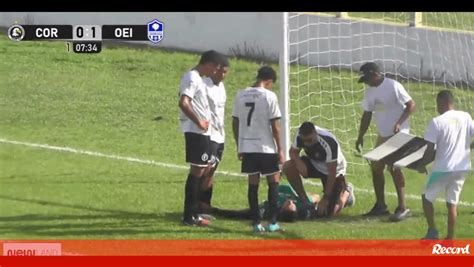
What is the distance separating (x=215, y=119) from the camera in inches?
372

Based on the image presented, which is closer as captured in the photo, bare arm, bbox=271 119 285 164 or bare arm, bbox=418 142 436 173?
bare arm, bbox=418 142 436 173

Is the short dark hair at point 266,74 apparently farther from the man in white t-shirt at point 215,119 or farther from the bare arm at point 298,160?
the bare arm at point 298,160

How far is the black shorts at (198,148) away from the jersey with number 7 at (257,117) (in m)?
0.26

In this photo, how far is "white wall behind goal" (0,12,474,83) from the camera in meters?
9.97

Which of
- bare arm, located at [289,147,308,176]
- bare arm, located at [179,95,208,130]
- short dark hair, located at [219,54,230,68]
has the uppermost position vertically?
short dark hair, located at [219,54,230,68]

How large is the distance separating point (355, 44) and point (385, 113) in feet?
5.46

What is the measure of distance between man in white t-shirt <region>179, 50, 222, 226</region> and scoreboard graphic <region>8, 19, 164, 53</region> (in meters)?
0.86

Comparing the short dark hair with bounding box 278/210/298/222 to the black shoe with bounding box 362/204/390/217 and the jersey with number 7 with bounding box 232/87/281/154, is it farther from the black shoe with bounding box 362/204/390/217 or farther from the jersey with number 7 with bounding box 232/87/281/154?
the black shoe with bounding box 362/204/390/217

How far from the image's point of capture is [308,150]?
9.61 metres

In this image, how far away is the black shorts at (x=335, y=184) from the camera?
376 inches

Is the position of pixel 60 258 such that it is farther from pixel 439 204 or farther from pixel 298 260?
pixel 439 204

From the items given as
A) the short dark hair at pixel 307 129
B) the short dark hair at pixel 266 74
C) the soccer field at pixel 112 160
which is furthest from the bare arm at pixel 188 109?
the short dark hair at pixel 307 129

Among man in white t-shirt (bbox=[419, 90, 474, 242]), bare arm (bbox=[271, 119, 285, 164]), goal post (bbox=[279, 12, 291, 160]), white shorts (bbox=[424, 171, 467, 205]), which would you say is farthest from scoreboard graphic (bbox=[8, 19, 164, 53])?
white shorts (bbox=[424, 171, 467, 205])
